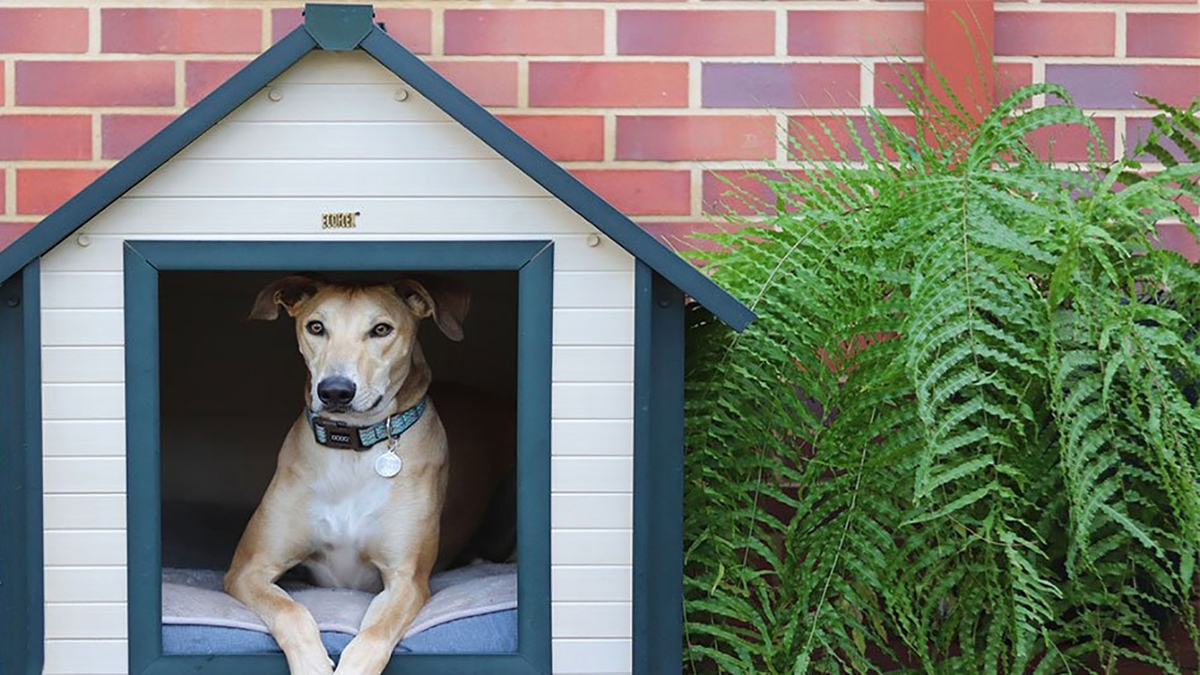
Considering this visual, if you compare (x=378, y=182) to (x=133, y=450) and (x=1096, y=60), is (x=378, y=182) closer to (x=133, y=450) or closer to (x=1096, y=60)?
(x=133, y=450)

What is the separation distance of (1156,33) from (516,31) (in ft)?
4.49

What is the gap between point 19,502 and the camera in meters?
2.26

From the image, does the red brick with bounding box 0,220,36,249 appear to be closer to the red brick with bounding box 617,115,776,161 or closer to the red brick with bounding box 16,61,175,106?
the red brick with bounding box 16,61,175,106

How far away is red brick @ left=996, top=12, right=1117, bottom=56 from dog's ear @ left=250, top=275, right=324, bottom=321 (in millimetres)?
1542

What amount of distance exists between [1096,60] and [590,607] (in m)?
1.70

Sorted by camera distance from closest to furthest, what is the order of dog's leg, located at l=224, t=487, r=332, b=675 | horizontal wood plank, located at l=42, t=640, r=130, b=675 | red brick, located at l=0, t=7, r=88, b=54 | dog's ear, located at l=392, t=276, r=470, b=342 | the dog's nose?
horizontal wood plank, located at l=42, t=640, r=130, b=675 → dog's leg, located at l=224, t=487, r=332, b=675 → the dog's nose → dog's ear, located at l=392, t=276, r=470, b=342 → red brick, located at l=0, t=7, r=88, b=54

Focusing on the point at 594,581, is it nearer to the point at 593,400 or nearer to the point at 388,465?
the point at 593,400

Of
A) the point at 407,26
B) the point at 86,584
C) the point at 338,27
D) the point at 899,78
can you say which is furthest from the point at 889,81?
the point at 86,584

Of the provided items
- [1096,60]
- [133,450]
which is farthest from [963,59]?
[133,450]

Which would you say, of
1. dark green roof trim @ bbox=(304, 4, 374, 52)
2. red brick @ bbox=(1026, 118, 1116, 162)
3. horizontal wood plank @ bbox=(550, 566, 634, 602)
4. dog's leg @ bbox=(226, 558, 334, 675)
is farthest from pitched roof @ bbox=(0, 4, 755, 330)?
red brick @ bbox=(1026, 118, 1116, 162)

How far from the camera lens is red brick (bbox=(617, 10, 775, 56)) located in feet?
10.2

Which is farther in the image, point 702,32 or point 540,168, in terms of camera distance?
point 702,32

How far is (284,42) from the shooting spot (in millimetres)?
2205

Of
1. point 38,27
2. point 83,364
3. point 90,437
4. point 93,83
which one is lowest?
point 90,437
